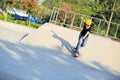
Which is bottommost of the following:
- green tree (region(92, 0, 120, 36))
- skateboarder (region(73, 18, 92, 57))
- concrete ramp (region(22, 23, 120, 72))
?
green tree (region(92, 0, 120, 36))

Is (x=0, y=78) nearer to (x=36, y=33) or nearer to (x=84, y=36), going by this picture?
(x=84, y=36)

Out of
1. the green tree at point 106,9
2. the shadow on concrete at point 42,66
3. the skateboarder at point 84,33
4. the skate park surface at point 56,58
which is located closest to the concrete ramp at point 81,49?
the skate park surface at point 56,58

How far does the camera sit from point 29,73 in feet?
30.3

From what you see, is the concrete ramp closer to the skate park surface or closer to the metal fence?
the skate park surface

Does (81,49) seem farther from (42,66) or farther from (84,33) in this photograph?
(42,66)

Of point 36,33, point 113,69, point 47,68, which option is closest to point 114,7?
point 36,33

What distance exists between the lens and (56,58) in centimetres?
1223

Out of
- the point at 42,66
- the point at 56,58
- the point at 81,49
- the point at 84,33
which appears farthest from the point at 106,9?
the point at 42,66

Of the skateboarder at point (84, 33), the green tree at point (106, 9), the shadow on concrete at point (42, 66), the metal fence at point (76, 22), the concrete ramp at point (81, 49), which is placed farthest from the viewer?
the green tree at point (106, 9)

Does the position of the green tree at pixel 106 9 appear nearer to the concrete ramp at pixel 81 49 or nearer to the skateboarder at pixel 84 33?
the concrete ramp at pixel 81 49

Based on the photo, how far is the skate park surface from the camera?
31.2 ft

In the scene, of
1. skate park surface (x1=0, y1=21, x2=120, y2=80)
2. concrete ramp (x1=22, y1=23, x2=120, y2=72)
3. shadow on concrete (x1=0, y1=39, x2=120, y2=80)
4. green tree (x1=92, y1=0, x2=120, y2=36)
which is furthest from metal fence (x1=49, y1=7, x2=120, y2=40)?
green tree (x1=92, y1=0, x2=120, y2=36)

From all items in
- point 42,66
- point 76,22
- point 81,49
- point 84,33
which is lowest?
point 76,22

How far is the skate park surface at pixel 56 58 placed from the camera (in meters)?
9.52
